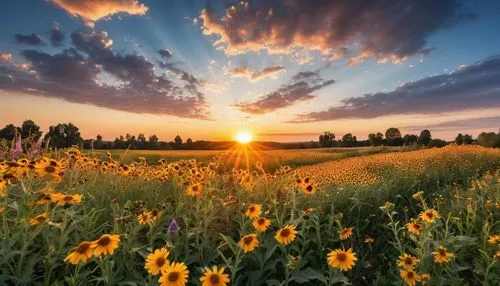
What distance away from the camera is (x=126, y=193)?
5.70 meters

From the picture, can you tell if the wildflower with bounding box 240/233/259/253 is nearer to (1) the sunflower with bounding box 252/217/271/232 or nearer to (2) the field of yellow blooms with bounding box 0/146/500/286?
(2) the field of yellow blooms with bounding box 0/146/500/286

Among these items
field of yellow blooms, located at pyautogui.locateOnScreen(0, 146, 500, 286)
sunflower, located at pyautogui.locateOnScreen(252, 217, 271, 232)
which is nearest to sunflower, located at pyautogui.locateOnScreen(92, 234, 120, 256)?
field of yellow blooms, located at pyautogui.locateOnScreen(0, 146, 500, 286)

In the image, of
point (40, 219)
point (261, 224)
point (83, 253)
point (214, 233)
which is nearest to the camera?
point (83, 253)

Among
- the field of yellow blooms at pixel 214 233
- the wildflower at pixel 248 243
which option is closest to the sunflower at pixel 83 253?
the field of yellow blooms at pixel 214 233

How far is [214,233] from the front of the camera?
4613 mm

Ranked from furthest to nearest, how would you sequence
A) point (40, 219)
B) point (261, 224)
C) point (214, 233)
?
point (214, 233) → point (261, 224) → point (40, 219)

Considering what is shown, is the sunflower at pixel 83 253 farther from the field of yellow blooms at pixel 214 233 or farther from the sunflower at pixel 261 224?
the sunflower at pixel 261 224

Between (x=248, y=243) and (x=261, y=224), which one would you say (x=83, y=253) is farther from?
(x=261, y=224)

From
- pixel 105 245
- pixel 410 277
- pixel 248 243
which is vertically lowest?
pixel 410 277

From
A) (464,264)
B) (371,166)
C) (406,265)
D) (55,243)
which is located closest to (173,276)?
(55,243)

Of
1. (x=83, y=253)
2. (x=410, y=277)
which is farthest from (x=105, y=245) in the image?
(x=410, y=277)

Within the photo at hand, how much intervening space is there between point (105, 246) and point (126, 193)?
3.12m

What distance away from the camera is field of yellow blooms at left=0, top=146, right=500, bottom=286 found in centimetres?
330

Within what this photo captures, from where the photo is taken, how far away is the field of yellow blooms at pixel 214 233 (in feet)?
10.8
